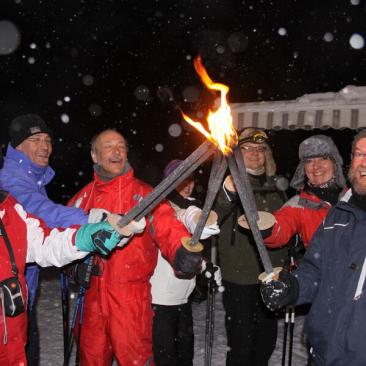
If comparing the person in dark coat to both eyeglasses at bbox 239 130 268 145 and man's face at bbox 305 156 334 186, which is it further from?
man's face at bbox 305 156 334 186

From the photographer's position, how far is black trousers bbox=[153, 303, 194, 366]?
Result: 3848mm

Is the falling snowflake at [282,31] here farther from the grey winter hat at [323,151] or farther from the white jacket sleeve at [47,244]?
the white jacket sleeve at [47,244]

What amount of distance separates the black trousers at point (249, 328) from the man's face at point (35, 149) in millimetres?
2165

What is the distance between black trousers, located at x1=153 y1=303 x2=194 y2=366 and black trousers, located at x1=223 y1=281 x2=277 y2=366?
0.43 metres

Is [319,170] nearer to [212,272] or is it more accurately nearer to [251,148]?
[251,148]

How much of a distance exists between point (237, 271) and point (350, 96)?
15.7 ft

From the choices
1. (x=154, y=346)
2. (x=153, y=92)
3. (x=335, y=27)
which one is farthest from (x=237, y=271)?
(x=335, y=27)

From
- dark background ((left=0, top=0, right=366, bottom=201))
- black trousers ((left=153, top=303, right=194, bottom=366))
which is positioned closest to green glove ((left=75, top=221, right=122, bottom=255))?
black trousers ((left=153, top=303, right=194, bottom=366))

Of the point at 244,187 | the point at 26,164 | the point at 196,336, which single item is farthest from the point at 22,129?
the point at 196,336

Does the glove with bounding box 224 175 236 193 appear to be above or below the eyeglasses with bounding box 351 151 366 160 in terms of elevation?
below

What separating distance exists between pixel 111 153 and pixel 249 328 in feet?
6.79

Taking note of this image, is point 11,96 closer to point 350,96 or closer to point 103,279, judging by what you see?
point 350,96

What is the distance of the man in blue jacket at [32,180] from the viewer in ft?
10.5

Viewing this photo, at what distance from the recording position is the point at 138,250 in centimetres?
335
